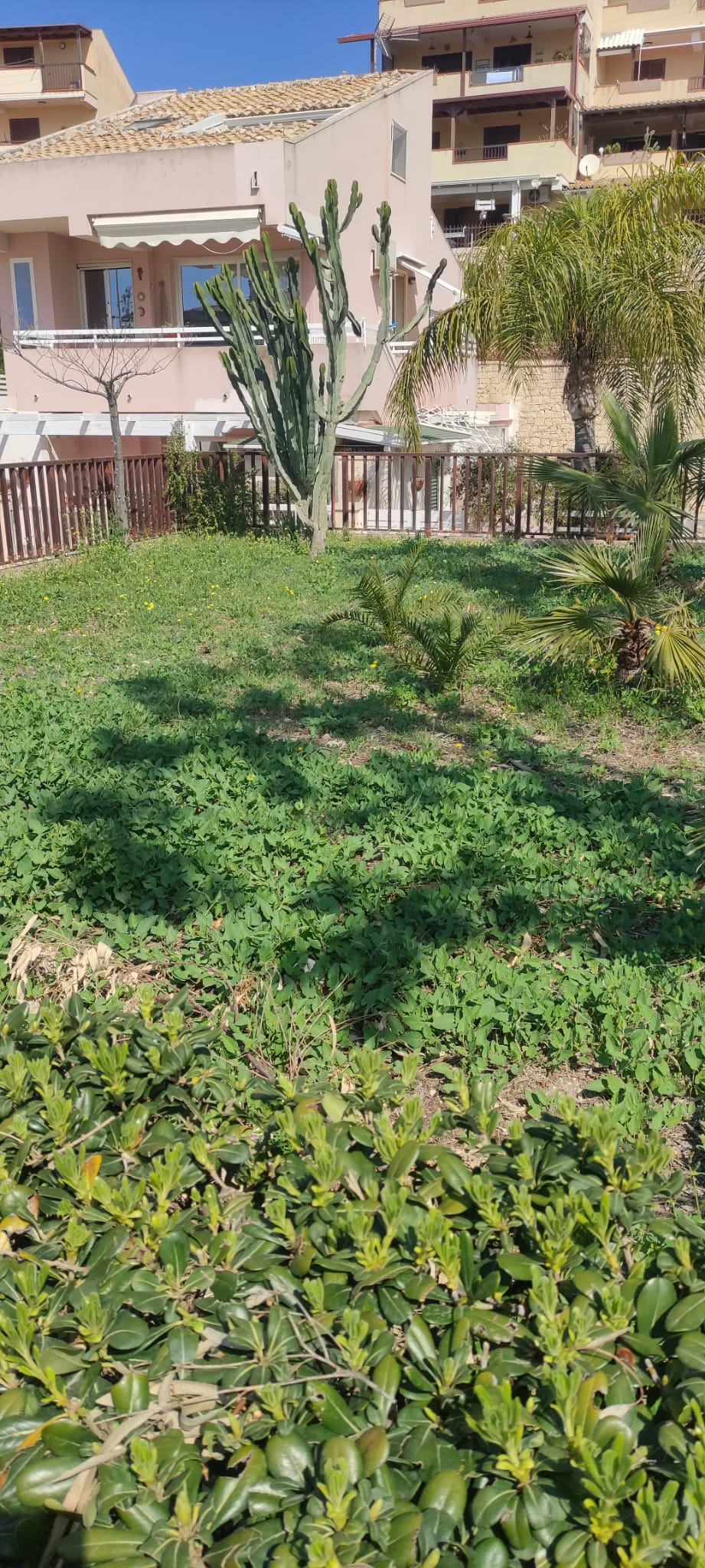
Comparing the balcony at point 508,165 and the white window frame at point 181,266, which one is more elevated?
the balcony at point 508,165

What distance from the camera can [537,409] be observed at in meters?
34.1

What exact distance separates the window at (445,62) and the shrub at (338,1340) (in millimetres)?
47330

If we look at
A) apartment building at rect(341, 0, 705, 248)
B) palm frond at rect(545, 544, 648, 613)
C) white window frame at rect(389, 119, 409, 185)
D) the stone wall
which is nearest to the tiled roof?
white window frame at rect(389, 119, 409, 185)

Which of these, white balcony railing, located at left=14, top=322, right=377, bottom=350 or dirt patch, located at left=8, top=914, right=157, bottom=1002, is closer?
dirt patch, located at left=8, top=914, right=157, bottom=1002

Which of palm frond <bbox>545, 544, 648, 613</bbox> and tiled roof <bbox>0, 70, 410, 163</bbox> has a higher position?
tiled roof <bbox>0, 70, 410, 163</bbox>

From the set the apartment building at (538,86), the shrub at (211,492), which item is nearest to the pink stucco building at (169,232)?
the shrub at (211,492)

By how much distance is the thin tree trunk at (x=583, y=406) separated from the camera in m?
15.1

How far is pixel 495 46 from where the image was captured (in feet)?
139

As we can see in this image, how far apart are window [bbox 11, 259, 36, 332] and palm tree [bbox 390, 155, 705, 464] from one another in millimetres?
→ 12179

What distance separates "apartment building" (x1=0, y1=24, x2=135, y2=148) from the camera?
44.7 meters

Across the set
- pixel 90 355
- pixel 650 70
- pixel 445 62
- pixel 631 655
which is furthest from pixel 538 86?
pixel 631 655

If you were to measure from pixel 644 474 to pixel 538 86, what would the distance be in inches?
1505

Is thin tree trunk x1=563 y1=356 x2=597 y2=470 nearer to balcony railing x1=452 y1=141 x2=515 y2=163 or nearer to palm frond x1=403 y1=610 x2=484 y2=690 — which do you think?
palm frond x1=403 y1=610 x2=484 y2=690

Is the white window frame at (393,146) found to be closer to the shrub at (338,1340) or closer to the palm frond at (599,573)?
the palm frond at (599,573)
